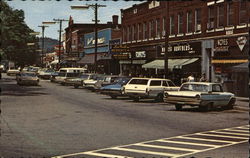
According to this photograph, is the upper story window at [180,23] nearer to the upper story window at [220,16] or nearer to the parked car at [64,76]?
the upper story window at [220,16]

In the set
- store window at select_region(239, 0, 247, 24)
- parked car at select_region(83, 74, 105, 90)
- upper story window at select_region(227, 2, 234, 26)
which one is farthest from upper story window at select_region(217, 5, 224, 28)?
parked car at select_region(83, 74, 105, 90)

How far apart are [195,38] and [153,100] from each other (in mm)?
11682

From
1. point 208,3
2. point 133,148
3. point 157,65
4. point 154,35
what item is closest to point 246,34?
point 208,3

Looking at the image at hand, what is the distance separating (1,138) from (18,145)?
1282 millimetres

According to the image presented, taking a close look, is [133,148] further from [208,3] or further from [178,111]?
[208,3]

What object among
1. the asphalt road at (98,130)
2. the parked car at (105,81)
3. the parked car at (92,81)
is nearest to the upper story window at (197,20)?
the parked car at (105,81)

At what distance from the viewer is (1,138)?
11.8 metres

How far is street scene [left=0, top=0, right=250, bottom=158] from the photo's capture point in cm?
1101

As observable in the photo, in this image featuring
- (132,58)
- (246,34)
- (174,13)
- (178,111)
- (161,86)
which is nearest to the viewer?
(178,111)

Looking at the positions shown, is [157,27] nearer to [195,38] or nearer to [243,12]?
[195,38]

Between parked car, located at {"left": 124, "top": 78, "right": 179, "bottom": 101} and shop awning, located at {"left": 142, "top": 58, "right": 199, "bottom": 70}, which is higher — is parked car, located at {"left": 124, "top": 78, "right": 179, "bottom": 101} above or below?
below

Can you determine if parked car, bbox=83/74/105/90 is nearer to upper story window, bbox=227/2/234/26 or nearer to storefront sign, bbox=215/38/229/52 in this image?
storefront sign, bbox=215/38/229/52

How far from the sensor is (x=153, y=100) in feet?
96.8

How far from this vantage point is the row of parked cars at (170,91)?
2091 cm
